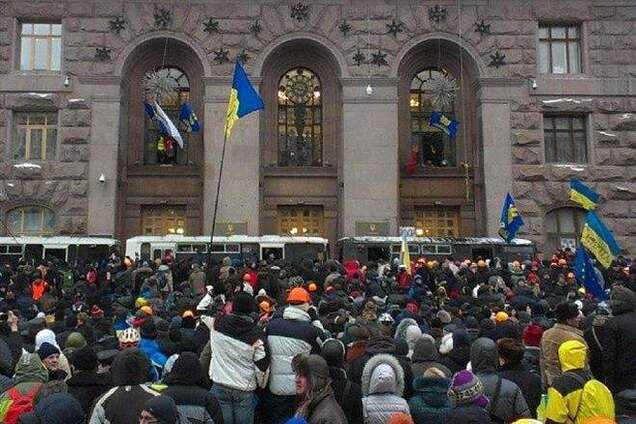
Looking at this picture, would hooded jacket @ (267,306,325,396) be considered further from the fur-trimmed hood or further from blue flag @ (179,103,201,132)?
blue flag @ (179,103,201,132)

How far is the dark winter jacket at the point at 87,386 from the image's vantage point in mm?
6340

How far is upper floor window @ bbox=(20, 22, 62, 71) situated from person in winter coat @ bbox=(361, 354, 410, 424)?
3010cm

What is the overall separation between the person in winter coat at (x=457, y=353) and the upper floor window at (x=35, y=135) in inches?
1101

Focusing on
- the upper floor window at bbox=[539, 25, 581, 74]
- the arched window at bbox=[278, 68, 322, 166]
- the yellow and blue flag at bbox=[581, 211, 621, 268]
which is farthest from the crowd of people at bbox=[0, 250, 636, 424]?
the upper floor window at bbox=[539, 25, 581, 74]

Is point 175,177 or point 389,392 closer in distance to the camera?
point 389,392

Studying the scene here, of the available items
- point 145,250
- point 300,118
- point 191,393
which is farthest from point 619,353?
point 300,118

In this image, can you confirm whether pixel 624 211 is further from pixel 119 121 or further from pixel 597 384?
pixel 597 384

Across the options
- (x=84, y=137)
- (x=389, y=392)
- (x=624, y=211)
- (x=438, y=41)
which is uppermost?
(x=438, y=41)

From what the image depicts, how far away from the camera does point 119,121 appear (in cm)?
3253

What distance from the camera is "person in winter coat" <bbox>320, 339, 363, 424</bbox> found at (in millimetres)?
6570

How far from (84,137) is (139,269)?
13312 millimetres

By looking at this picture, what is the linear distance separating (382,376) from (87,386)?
2.60m

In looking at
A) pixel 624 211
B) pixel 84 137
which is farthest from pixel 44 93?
pixel 624 211

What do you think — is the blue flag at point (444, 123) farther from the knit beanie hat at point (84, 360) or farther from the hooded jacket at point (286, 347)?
the knit beanie hat at point (84, 360)
